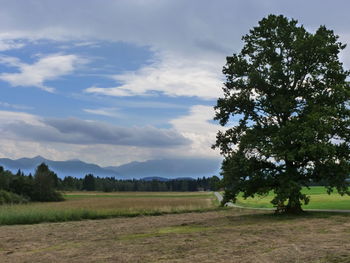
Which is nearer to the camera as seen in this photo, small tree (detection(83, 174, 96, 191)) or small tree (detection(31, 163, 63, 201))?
small tree (detection(31, 163, 63, 201))

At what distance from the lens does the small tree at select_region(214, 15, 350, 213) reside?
27.4 metres

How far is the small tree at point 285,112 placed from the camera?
1077 inches

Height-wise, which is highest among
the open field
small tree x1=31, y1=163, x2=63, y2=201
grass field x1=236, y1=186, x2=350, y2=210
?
small tree x1=31, y1=163, x2=63, y2=201

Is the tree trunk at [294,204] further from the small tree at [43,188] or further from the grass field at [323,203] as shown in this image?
the small tree at [43,188]

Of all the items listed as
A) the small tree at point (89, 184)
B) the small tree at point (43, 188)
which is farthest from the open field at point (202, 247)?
the small tree at point (89, 184)

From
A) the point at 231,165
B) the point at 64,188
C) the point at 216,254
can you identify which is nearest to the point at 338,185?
the point at 231,165

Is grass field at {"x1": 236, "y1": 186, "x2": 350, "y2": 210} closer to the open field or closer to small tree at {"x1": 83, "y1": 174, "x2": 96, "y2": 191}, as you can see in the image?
the open field

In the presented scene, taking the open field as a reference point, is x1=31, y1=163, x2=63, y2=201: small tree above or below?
above

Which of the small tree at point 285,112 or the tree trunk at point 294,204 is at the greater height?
the small tree at point 285,112

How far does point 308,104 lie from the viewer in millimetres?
29109

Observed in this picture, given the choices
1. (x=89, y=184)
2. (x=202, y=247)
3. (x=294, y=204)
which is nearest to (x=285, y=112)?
(x=294, y=204)

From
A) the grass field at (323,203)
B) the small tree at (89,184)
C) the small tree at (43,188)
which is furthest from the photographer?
the small tree at (89,184)

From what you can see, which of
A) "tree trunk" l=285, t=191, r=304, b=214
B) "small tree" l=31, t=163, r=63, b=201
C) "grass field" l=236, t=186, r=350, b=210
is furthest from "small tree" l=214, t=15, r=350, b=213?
"small tree" l=31, t=163, r=63, b=201

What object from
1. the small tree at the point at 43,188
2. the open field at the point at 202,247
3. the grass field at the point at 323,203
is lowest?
the open field at the point at 202,247
